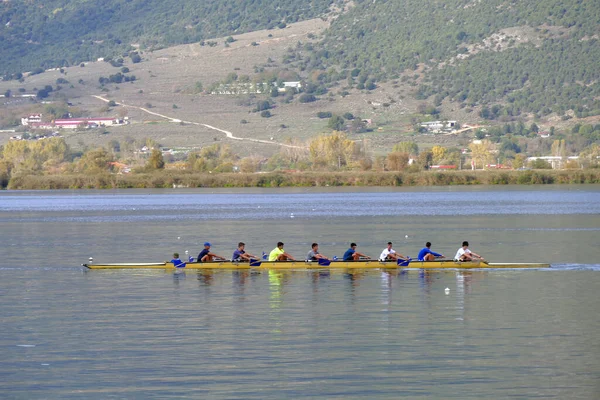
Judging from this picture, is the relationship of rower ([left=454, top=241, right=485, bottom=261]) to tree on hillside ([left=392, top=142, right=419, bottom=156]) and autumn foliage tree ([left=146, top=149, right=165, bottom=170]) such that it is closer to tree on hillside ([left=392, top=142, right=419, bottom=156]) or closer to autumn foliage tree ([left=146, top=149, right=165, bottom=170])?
autumn foliage tree ([left=146, top=149, right=165, bottom=170])

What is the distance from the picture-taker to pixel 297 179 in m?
144

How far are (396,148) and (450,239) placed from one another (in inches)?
5012

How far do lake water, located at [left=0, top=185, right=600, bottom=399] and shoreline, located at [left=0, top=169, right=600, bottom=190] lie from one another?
7866cm

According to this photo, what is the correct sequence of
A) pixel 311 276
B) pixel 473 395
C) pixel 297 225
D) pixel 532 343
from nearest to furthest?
1. pixel 473 395
2. pixel 532 343
3. pixel 311 276
4. pixel 297 225

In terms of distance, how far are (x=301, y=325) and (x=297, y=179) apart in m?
116

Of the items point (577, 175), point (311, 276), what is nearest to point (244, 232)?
point (311, 276)

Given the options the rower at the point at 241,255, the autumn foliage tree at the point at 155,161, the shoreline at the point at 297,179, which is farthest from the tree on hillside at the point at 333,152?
the rower at the point at 241,255

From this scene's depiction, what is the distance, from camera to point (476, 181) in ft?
456

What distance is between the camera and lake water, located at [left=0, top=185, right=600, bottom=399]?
21.2 meters

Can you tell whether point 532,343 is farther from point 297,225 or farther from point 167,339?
point 297,225

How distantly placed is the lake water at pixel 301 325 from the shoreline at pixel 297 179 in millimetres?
78662

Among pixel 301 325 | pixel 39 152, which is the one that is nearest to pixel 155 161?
pixel 39 152

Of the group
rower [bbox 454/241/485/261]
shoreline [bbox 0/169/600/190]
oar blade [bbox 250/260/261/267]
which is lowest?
oar blade [bbox 250/260/261/267]

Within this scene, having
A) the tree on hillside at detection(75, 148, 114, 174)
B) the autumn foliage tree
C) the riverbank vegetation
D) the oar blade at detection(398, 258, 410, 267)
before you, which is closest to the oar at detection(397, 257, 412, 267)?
the oar blade at detection(398, 258, 410, 267)
